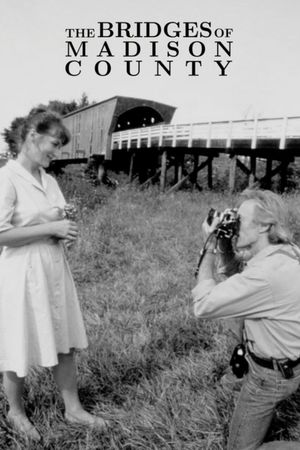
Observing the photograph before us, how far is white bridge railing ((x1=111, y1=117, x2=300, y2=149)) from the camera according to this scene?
11.2 meters

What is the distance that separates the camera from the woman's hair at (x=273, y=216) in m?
1.89

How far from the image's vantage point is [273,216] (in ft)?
6.21

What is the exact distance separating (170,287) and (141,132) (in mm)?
15075

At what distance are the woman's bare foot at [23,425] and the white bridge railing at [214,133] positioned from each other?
10.2 meters

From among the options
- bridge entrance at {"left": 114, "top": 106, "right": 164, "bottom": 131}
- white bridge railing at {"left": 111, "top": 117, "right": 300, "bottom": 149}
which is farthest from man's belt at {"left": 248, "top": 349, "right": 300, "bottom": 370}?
bridge entrance at {"left": 114, "top": 106, "right": 164, "bottom": 131}

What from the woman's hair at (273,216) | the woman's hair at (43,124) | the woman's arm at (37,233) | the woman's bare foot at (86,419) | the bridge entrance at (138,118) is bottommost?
the woman's bare foot at (86,419)

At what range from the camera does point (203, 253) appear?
6.63 feet

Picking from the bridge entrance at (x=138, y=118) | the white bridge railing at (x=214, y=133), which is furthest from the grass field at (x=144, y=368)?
the bridge entrance at (x=138, y=118)

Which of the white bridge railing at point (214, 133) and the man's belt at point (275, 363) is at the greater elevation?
the white bridge railing at point (214, 133)

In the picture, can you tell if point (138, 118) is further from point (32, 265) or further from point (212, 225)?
point (212, 225)

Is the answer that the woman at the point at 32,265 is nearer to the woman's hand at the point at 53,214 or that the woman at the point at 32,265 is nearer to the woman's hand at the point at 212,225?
the woman's hand at the point at 53,214

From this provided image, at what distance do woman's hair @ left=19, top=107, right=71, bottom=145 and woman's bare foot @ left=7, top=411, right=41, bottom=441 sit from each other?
159 centimetres

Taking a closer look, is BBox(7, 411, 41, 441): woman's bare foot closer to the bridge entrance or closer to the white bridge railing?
the white bridge railing

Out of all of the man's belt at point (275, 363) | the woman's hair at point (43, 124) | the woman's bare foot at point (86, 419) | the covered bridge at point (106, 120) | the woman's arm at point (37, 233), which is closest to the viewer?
the man's belt at point (275, 363)
